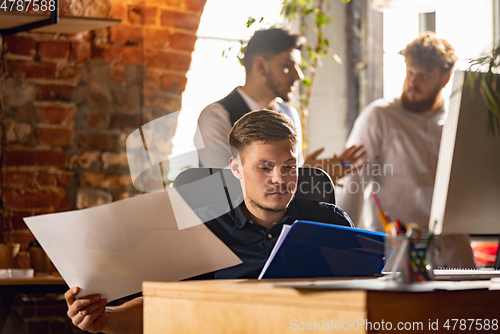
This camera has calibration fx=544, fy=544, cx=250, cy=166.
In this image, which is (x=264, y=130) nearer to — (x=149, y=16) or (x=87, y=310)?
(x=87, y=310)

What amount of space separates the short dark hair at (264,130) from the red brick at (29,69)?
3.66 ft

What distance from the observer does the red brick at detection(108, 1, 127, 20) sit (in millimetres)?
2201

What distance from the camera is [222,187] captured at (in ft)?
4.59

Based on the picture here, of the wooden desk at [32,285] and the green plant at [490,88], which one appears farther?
the wooden desk at [32,285]

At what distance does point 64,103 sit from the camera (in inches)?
83.3

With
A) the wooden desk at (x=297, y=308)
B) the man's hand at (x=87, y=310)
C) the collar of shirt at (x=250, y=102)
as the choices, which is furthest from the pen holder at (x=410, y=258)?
the collar of shirt at (x=250, y=102)

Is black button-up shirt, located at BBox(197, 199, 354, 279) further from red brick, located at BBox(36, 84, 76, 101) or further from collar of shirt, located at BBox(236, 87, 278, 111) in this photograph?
red brick, located at BBox(36, 84, 76, 101)

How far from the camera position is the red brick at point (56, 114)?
2082 millimetres

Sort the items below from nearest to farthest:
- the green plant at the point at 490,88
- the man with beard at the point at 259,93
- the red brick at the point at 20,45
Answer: the green plant at the point at 490,88 < the man with beard at the point at 259,93 < the red brick at the point at 20,45

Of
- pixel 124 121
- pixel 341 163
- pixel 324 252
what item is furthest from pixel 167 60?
pixel 324 252

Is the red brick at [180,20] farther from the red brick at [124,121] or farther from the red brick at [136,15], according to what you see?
the red brick at [124,121]

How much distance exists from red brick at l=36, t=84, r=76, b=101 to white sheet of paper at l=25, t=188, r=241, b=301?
1398 mm

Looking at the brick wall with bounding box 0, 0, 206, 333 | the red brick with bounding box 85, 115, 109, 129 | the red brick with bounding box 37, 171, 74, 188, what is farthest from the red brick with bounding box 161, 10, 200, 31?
the red brick with bounding box 37, 171, 74, 188

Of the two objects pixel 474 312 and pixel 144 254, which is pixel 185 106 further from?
pixel 474 312
